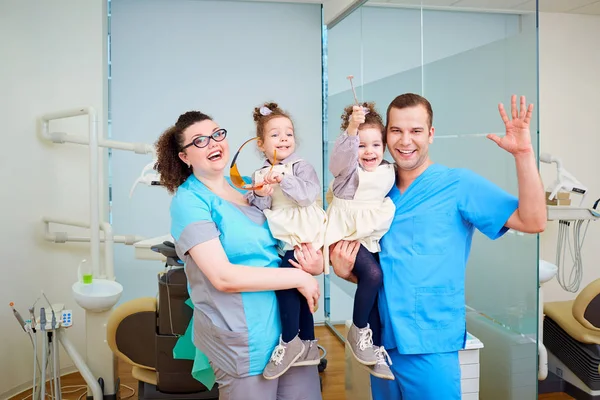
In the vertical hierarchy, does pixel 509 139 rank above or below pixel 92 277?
above

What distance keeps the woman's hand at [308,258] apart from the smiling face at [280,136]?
1.03ft

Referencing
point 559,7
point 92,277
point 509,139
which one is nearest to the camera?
point 509,139

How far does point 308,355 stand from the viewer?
5.98 feet

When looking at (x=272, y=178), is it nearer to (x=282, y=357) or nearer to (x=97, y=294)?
(x=282, y=357)

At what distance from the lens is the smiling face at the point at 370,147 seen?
6.15ft

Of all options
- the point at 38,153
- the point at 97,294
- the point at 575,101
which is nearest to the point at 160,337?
the point at 97,294

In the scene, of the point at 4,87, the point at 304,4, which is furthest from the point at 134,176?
the point at 304,4

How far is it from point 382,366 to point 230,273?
0.53 meters

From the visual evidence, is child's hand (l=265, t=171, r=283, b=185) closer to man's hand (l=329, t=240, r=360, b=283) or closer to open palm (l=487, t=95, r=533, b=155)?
man's hand (l=329, t=240, r=360, b=283)

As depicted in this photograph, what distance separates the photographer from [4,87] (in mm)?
3480

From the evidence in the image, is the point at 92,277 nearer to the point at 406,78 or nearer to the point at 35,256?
the point at 35,256

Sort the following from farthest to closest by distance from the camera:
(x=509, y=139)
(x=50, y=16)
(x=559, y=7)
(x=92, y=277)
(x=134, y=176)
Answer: (x=134, y=176)
(x=559, y=7)
(x=50, y=16)
(x=92, y=277)
(x=509, y=139)

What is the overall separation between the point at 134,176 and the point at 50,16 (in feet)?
4.02

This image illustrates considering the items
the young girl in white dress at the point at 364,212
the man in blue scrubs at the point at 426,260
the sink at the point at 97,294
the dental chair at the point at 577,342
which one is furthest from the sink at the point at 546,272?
the sink at the point at 97,294
